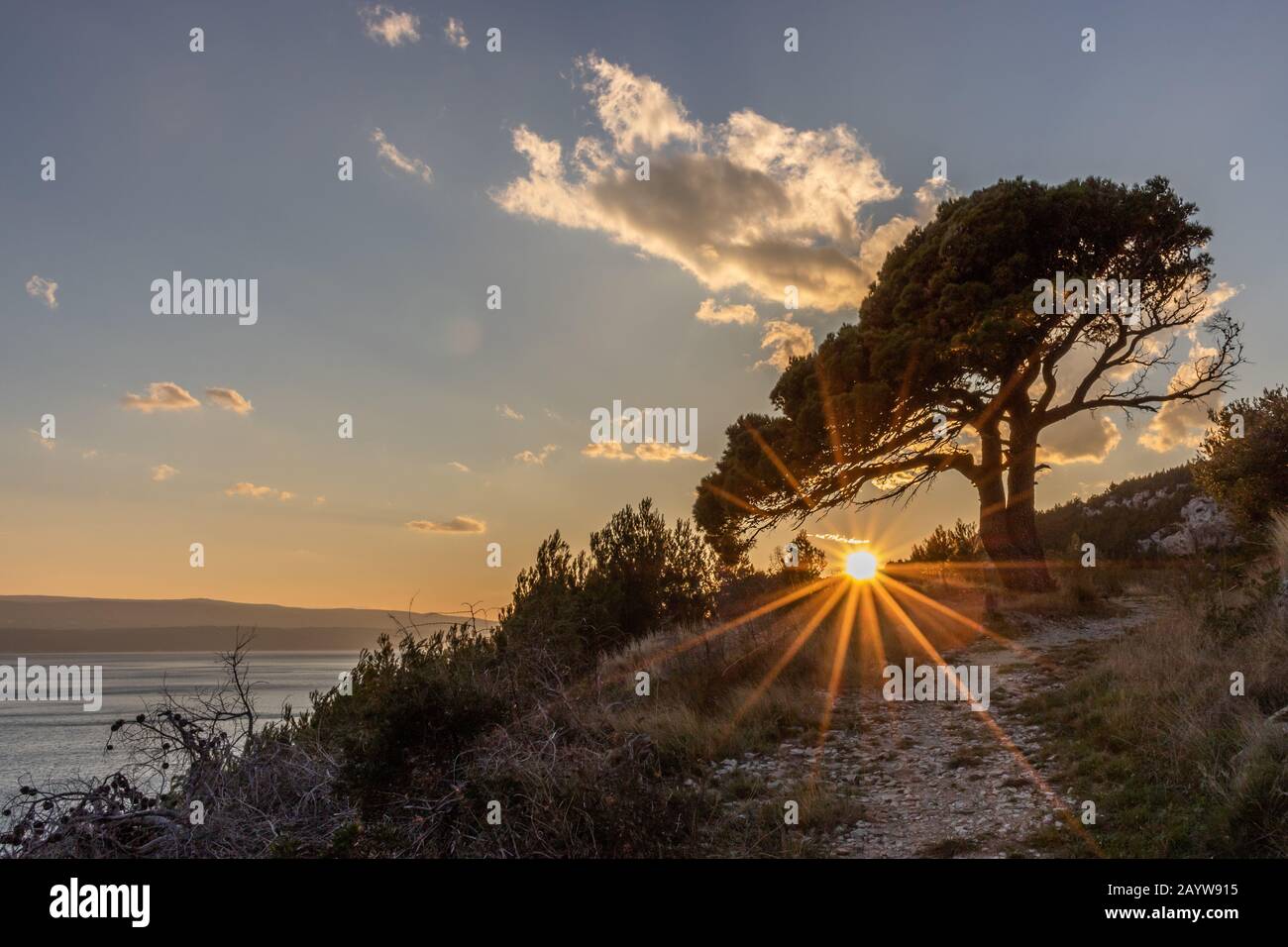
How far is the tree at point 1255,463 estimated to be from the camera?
17.0 meters

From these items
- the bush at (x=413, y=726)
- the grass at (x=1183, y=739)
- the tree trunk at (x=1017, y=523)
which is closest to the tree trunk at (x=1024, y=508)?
the tree trunk at (x=1017, y=523)

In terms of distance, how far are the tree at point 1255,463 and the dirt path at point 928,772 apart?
648cm

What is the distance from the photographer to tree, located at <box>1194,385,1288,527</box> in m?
17.0

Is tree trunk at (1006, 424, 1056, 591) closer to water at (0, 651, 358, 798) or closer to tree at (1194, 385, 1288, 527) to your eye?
tree at (1194, 385, 1288, 527)

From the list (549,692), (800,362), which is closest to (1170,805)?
(549,692)

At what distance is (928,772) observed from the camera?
32.7ft

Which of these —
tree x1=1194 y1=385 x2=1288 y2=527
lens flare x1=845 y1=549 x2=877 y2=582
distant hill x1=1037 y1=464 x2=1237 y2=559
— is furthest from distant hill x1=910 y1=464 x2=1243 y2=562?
lens flare x1=845 y1=549 x2=877 y2=582

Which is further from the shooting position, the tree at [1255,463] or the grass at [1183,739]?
the tree at [1255,463]

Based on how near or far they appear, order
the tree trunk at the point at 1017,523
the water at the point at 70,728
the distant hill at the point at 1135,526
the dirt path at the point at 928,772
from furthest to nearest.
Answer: the water at the point at 70,728 < the distant hill at the point at 1135,526 < the tree trunk at the point at 1017,523 < the dirt path at the point at 928,772

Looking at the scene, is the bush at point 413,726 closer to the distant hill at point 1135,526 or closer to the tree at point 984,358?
the tree at point 984,358

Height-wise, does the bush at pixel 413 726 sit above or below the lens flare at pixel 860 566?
below

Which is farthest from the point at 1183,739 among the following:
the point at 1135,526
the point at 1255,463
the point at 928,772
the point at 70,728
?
the point at 70,728

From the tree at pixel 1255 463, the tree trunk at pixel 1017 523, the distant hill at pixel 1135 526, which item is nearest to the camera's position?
the tree at pixel 1255 463
